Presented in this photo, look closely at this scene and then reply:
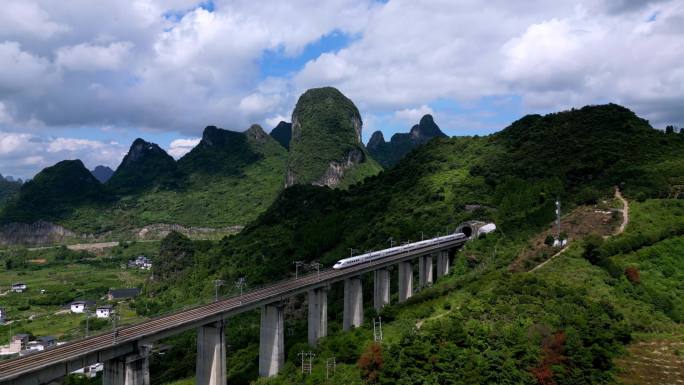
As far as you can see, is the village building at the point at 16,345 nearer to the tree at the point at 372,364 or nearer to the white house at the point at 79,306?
the white house at the point at 79,306

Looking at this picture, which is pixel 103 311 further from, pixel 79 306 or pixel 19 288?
pixel 19 288

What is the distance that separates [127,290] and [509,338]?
4324 inches

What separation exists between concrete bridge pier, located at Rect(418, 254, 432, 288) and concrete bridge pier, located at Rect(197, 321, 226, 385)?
3771cm

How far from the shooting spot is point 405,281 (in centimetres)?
7156

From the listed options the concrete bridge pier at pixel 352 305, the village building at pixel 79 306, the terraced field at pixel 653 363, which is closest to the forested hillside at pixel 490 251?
the terraced field at pixel 653 363

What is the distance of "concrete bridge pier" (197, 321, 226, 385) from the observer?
4369 centimetres

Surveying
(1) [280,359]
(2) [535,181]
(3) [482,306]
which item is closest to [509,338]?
(3) [482,306]

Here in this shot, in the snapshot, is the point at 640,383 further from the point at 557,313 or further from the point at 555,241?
the point at 555,241

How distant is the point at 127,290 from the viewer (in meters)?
127

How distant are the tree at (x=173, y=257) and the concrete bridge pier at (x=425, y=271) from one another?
2737 inches

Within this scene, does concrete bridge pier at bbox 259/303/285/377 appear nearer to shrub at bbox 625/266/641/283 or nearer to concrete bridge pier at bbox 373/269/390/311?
concrete bridge pier at bbox 373/269/390/311

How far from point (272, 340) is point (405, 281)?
26.1 metres

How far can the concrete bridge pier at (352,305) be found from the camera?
201 ft

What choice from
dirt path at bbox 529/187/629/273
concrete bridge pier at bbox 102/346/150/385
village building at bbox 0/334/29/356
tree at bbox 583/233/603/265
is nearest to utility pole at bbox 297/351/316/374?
concrete bridge pier at bbox 102/346/150/385
